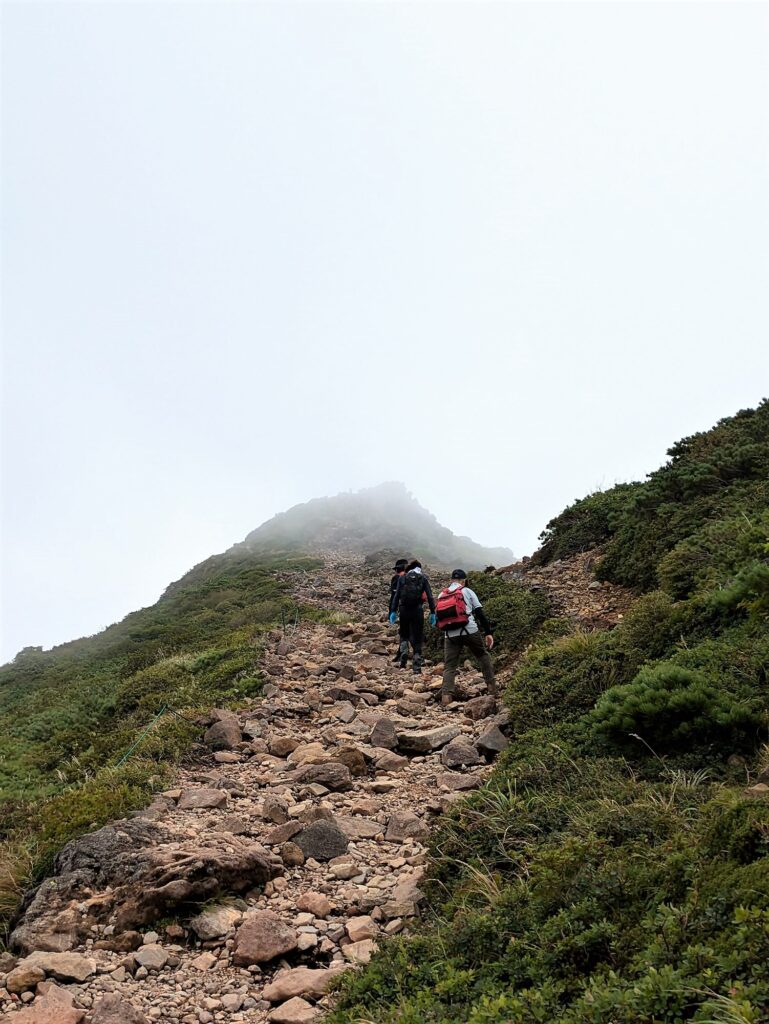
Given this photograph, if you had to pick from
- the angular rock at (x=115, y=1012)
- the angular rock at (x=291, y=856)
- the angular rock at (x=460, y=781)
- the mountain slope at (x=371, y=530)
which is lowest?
the angular rock at (x=460, y=781)

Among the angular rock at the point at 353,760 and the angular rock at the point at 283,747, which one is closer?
the angular rock at the point at 353,760

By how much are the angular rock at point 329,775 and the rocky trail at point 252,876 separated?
16 millimetres

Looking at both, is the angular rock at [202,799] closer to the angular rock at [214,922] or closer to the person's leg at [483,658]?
the angular rock at [214,922]

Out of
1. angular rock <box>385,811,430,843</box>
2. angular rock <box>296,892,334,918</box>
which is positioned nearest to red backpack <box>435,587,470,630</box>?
angular rock <box>385,811,430,843</box>

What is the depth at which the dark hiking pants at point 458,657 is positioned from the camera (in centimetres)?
963

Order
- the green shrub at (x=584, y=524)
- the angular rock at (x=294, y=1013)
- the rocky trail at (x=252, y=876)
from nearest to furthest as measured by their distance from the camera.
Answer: the angular rock at (x=294, y=1013)
the rocky trail at (x=252, y=876)
the green shrub at (x=584, y=524)

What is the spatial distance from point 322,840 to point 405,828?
0.78 m

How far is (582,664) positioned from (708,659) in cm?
200

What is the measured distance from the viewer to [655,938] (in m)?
2.79

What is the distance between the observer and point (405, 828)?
19.8 feet

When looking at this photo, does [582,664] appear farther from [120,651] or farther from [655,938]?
[120,651]

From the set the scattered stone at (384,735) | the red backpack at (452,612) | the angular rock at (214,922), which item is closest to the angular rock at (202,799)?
the angular rock at (214,922)

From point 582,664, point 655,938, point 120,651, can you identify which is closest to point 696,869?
point 655,938

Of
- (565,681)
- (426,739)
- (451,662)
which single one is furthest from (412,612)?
(565,681)
